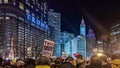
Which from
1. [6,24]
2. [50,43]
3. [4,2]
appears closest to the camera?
[50,43]

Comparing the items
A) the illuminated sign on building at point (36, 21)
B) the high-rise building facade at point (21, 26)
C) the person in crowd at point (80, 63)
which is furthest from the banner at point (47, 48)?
the illuminated sign on building at point (36, 21)

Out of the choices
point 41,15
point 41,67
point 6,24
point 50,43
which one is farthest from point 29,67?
point 41,15

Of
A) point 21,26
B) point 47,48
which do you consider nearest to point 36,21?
point 21,26

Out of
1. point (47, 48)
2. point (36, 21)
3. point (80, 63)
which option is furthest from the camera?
point (36, 21)

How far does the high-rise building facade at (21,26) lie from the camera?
420 feet

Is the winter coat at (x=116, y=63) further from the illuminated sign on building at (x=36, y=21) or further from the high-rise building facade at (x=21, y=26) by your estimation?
the illuminated sign on building at (x=36, y=21)

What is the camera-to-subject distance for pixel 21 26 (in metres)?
138

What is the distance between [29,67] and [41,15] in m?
169

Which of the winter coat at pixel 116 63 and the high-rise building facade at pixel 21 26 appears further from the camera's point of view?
the high-rise building facade at pixel 21 26

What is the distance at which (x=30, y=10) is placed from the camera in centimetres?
15888

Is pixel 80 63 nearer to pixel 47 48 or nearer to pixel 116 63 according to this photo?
pixel 116 63

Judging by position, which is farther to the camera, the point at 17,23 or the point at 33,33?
the point at 33,33

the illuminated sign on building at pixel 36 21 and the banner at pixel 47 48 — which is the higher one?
the illuminated sign on building at pixel 36 21

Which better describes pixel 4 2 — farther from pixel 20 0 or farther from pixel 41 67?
pixel 41 67
